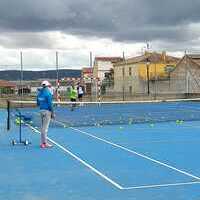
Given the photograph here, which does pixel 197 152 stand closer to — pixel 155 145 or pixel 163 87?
pixel 155 145

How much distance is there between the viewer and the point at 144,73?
70.7 meters

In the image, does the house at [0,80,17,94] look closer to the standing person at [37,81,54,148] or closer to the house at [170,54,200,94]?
the house at [170,54,200,94]

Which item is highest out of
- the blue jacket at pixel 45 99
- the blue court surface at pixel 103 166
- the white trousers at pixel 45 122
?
the blue jacket at pixel 45 99

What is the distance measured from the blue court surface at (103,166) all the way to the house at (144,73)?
37.8 meters

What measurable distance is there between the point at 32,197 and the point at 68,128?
1173 cm

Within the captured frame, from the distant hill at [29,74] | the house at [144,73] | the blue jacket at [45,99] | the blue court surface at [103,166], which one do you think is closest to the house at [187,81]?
the house at [144,73]

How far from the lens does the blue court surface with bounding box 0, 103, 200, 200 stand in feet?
27.9

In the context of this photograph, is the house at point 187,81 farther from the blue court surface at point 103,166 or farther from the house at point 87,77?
the blue court surface at point 103,166

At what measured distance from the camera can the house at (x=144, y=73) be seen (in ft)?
186

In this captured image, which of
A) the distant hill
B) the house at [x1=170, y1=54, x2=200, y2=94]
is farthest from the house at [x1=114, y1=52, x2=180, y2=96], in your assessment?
the distant hill

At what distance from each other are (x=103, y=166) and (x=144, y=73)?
60161 millimetres

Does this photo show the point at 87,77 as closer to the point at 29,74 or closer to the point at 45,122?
the point at 29,74

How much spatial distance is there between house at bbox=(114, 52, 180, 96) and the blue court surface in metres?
37.8

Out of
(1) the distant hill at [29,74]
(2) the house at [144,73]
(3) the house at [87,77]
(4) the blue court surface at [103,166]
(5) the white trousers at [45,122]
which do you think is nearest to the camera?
(4) the blue court surface at [103,166]
